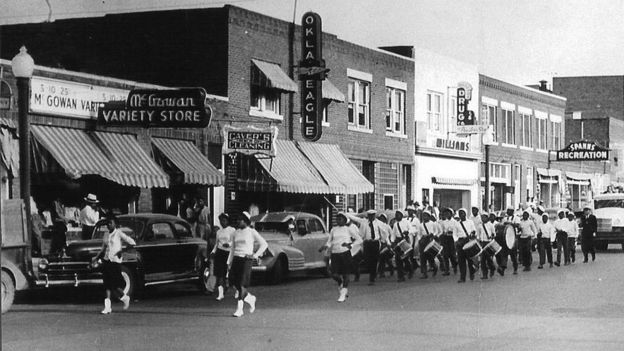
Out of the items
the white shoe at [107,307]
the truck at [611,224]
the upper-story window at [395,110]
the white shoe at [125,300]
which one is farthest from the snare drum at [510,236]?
the upper-story window at [395,110]

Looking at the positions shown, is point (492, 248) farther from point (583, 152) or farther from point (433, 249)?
point (583, 152)

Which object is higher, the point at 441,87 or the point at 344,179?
the point at 441,87

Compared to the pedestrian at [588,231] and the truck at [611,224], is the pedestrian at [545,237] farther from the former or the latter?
the truck at [611,224]

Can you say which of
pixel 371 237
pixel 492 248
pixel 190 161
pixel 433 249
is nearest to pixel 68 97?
pixel 190 161

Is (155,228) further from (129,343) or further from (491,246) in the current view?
(491,246)

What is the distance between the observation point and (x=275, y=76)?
29.6m

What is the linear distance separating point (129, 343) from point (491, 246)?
43.2 feet

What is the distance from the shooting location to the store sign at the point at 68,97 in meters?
21.4

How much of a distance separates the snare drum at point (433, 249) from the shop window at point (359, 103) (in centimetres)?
1204

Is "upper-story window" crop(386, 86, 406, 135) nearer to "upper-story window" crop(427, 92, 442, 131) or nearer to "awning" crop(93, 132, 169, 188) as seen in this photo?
"upper-story window" crop(427, 92, 442, 131)

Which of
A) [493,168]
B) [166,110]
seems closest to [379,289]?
[166,110]

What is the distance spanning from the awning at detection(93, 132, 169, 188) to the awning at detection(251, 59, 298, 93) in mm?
5851

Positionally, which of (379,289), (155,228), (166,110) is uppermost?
(166,110)

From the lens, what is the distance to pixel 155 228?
18062mm
